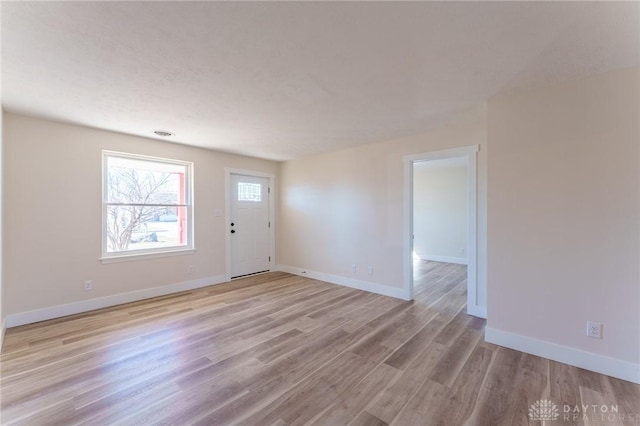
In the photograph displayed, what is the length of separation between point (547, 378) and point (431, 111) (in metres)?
2.62

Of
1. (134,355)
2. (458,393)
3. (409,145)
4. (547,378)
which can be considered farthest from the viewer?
(409,145)

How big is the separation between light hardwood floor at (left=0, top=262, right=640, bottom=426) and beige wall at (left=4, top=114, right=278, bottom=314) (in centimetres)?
41

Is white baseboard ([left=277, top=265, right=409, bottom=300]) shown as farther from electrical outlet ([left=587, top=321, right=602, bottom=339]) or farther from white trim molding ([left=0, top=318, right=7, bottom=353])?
white trim molding ([left=0, top=318, right=7, bottom=353])

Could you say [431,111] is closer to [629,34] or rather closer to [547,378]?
[629,34]

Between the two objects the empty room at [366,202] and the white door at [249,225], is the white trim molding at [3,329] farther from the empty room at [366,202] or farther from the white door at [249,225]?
the white door at [249,225]

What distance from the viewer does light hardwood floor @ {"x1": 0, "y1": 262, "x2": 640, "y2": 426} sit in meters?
1.68

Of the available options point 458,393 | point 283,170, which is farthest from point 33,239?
point 458,393

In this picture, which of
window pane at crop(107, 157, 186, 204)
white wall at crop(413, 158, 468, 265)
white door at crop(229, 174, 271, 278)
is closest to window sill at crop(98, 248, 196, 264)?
window pane at crop(107, 157, 186, 204)

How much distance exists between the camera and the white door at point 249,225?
512cm

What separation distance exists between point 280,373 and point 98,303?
2.99m

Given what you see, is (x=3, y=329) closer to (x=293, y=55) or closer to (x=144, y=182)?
(x=144, y=182)

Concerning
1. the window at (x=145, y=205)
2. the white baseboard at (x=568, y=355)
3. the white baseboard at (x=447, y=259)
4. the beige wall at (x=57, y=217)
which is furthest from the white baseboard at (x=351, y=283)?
the white baseboard at (x=447, y=259)

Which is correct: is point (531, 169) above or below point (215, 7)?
below

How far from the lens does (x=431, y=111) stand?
9.56 ft
